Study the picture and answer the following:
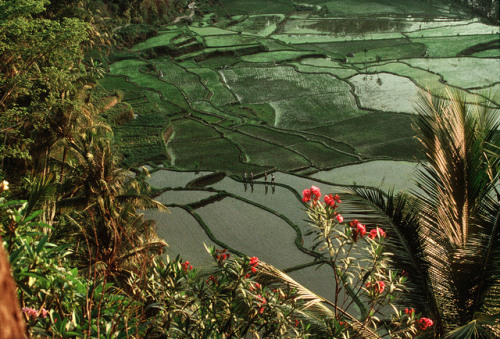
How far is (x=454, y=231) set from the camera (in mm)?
4219

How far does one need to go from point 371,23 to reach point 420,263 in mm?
26565

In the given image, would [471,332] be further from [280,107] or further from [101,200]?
[280,107]

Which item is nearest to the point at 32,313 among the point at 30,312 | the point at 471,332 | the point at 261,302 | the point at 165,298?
the point at 30,312

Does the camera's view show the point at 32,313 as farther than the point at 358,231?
No

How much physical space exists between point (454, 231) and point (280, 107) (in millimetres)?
14136

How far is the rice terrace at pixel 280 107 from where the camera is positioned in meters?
11.1

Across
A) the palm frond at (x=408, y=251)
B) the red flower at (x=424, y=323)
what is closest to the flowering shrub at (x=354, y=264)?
the red flower at (x=424, y=323)

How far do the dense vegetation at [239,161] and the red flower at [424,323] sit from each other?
1 centimetres

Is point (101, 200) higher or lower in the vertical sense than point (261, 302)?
lower

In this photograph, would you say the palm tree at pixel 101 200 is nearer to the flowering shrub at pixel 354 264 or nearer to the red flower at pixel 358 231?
the flowering shrub at pixel 354 264

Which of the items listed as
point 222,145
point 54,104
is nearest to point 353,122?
point 222,145

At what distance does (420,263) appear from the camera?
4434 mm

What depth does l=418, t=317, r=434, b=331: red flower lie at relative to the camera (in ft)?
13.9

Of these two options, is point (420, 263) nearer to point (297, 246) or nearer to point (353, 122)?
point (297, 246)
